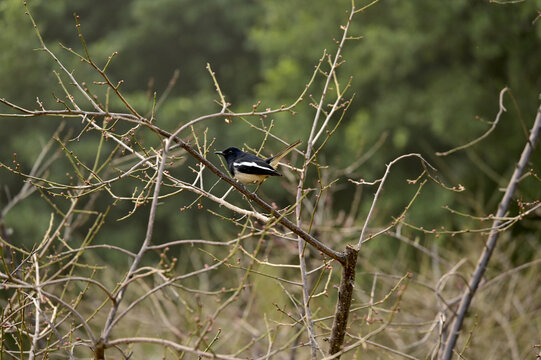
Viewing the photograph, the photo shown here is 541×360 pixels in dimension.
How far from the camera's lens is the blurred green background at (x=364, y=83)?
35.6 ft

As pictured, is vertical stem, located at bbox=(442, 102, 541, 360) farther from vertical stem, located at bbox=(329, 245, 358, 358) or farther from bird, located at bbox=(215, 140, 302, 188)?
bird, located at bbox=(215, 140, 302, 188)

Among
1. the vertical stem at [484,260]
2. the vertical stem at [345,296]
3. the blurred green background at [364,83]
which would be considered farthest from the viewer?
the blurred green background at [364,83]

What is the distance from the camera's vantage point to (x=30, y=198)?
486 inches

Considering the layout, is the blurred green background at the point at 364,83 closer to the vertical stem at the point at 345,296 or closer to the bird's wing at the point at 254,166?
the bird's wing at the point at 254,166

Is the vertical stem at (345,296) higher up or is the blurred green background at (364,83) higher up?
the vertical stem at (345,296)

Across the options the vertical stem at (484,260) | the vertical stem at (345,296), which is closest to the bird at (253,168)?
the vertical stem at (345,296)

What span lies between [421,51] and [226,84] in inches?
222

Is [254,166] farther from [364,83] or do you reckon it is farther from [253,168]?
[364,83]

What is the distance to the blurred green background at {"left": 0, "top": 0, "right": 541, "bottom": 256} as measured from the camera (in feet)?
35.6

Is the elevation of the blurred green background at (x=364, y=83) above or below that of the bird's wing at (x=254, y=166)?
below

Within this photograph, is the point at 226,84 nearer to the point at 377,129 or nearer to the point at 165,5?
the point at 165,5

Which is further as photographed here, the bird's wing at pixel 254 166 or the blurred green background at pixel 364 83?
the blurred green background at pixel 364 83

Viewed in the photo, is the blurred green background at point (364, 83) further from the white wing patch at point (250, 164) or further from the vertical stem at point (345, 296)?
the vertical stem at point (345, 296)

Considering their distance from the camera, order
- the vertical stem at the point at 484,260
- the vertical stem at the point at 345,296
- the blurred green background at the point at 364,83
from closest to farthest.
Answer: the vertical stem at the point at 345,296
the vertical stem at the point at 484,260
the blurred green background at the point at 364,83
